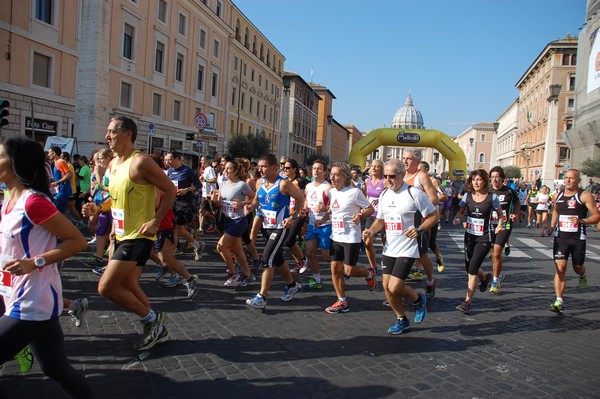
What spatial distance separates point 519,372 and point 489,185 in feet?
10.8

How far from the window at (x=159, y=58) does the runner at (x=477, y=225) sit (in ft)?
94.9

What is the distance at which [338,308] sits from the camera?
592cm

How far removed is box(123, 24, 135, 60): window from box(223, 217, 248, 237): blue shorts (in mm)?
24957

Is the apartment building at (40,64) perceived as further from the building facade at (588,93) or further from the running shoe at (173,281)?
the building facade at (588,93)

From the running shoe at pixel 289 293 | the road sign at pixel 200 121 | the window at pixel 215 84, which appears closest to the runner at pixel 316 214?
the running shoe at pixel 289 293

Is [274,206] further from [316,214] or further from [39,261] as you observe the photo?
[39,261]

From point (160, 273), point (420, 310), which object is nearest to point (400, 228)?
point (420, 310)

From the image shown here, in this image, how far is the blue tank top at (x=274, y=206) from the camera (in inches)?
242

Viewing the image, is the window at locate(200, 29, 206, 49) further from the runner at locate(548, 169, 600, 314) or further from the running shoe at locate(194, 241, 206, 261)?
the runner at locate(548, 169, 600, 314)

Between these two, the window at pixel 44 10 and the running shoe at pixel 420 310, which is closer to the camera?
the running shoe at pixel 420 310

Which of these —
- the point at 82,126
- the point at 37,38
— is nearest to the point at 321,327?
the point at 37,38

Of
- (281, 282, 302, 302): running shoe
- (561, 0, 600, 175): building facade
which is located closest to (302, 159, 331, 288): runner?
(281, 282, 302, 302): running shoe

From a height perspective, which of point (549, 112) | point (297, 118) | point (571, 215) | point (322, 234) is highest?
point (549, 112)

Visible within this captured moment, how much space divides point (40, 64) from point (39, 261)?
22724 mm
